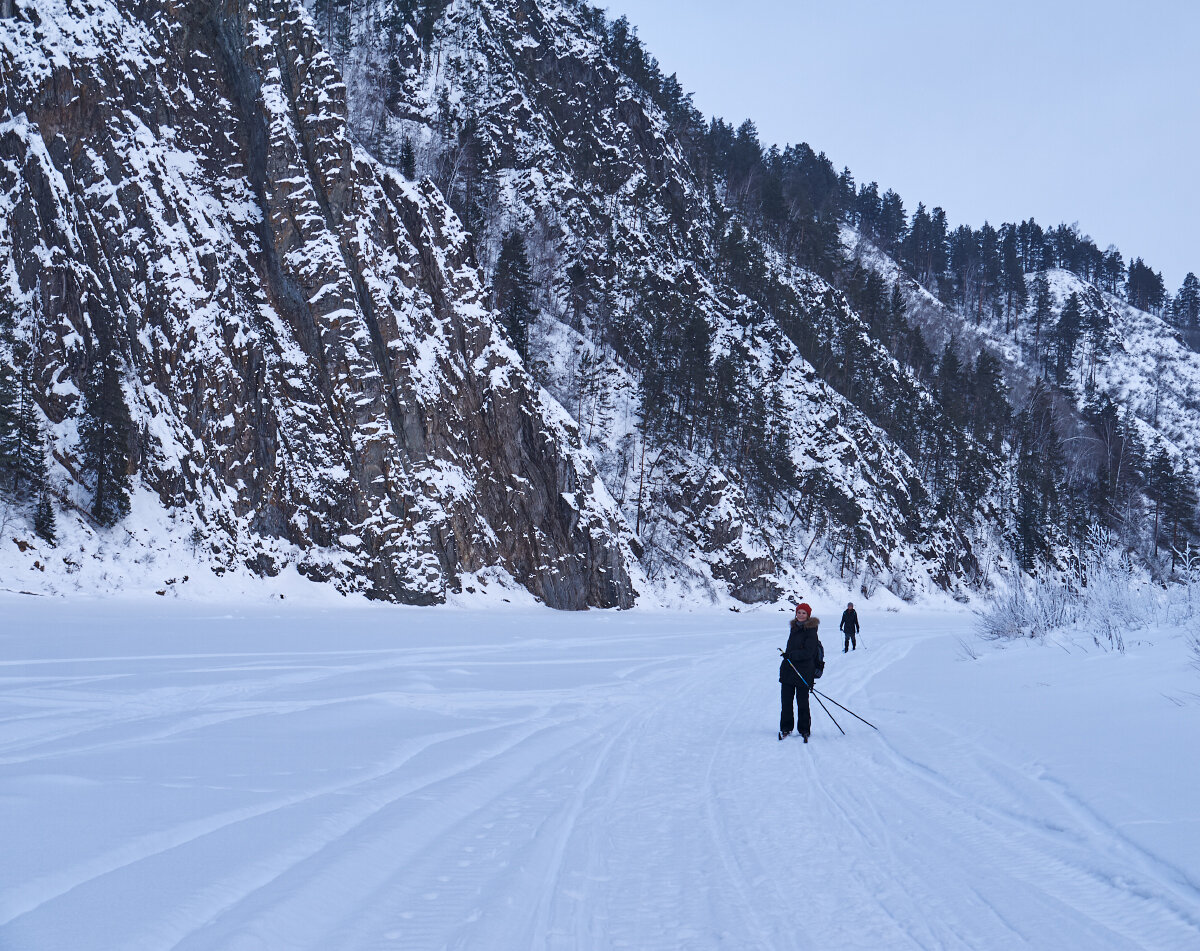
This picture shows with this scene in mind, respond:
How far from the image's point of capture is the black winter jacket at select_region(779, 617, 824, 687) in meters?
8.52

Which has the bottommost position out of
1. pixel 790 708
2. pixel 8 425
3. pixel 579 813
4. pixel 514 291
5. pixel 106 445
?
pixel 790 708

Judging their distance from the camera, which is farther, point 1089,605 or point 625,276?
point 625,276

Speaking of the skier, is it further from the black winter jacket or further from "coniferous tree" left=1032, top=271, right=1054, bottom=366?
"coniferous tree" left=1032, top=271, right=1054, bottom=366

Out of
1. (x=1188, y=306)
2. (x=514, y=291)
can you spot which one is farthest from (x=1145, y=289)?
(x=514, y=291)

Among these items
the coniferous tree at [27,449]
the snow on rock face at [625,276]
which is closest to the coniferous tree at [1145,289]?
the snow on rock face at [625,276]

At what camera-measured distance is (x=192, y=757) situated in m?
5.52

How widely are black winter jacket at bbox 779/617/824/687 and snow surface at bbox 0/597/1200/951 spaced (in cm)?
77

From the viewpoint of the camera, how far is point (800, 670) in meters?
8.52

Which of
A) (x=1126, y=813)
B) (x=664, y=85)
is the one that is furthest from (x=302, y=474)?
(x=664, y=85)

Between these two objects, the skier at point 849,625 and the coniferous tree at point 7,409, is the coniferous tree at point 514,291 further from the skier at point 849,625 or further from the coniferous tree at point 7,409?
the skier at point 849,625

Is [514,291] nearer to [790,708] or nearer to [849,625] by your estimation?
[849,625]

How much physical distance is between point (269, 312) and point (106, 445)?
885 cm

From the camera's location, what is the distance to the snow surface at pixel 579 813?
3.23 m

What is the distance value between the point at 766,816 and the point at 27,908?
13.8 ft
